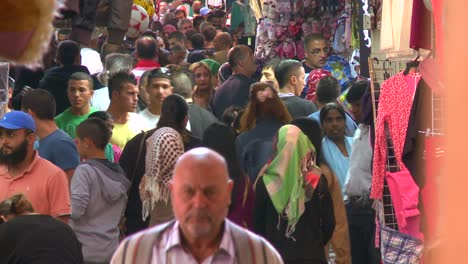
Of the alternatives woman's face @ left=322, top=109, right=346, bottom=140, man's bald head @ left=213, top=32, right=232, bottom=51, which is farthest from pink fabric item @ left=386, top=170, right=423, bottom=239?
man's bald head @ left=213, top=32, right=232, bottom=51

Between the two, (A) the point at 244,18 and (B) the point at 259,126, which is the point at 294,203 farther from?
(A) the point at 244,18

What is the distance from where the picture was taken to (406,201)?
7414 mm

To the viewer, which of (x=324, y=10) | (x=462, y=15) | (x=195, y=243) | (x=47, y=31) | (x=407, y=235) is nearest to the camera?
(x=462, y=15)

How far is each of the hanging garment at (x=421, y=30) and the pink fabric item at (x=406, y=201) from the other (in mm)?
901

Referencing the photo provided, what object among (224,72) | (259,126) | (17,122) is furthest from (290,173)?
(224,72)

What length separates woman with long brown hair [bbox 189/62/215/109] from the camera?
11.5 metres

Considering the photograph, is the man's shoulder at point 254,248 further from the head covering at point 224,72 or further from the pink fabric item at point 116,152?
the head covering at point 224,72

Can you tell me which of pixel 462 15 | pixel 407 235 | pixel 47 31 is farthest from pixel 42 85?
pixel 462 15

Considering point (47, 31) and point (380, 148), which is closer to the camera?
point (47, 31)

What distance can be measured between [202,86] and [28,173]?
4620mm

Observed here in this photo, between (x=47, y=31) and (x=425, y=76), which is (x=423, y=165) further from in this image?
(x=47, y=31)

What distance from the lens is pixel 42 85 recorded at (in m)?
10.6

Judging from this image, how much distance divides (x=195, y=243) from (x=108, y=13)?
435 centimetres

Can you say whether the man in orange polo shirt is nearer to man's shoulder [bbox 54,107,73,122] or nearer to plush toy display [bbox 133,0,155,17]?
man's shoulder [bbox 54,107,73,122]
